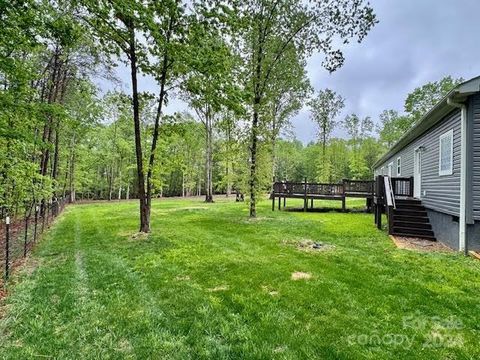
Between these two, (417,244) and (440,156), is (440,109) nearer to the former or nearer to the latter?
(440,156)

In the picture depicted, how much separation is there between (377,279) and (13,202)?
10030 mm

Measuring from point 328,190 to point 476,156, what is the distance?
32.0 ft

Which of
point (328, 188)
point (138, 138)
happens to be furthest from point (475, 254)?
point (328, 188)

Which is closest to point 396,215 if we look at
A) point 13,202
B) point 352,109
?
point 13,202

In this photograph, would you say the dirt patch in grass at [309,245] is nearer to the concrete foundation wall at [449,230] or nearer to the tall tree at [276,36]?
the concrete foundation wall at [449,230]

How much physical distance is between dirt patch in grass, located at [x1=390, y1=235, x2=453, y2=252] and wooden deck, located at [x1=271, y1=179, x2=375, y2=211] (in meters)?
7.14

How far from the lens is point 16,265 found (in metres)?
5.93

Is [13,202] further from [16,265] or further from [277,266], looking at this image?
[277,266]

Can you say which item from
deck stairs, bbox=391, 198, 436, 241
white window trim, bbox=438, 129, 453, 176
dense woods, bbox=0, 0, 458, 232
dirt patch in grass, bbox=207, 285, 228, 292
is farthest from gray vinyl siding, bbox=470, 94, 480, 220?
dirt patch in grass, bbox=207, 285, 228, 292

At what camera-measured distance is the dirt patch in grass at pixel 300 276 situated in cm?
482

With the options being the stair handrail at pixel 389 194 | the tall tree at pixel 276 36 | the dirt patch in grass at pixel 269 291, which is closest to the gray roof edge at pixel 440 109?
the stair handrail at pixel 389 194

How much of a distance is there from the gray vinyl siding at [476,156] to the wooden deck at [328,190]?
8.74 m

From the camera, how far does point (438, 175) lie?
8.41m

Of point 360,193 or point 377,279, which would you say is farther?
point 360,193
